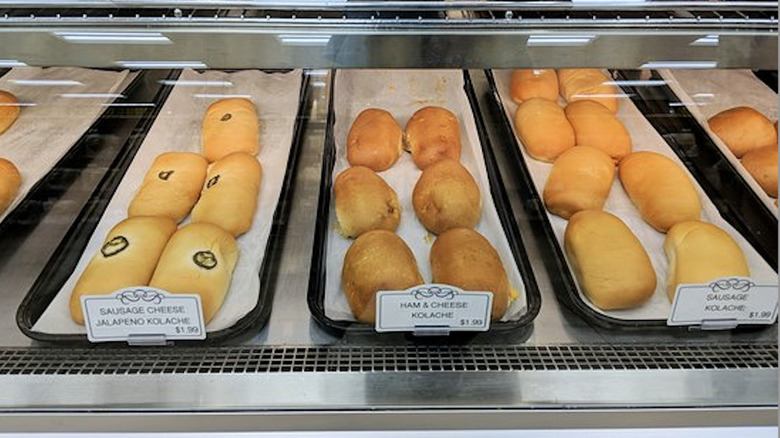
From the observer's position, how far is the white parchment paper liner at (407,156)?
42.1 inches

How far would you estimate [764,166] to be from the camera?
1297 millimetres

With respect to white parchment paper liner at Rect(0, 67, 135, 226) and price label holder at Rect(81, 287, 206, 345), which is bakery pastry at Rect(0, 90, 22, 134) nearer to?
white parchment paper liner at Rect(0, 67, 135, 226)

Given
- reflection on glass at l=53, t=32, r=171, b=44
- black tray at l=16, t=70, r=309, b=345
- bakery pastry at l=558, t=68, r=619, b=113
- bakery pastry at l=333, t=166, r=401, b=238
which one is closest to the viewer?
reflection on glass at l=53, t=32, r=171, b=44

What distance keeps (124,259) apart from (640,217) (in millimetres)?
839

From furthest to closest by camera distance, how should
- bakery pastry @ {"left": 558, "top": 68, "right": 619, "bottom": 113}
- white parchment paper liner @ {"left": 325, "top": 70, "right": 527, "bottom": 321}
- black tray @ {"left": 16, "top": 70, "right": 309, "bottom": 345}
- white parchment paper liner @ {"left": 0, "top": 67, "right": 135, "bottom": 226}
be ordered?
bakery pastry @ {"left": 558, "top": 68, "right": 619, "bottom": 113}, white parchment paper liner @ {"left": 0, "top": 67, "right": 135, "bottom": 226}, white parchment paper liner @ {"left": 325, "top": 70, "right": 527, "bottom": 321}, black tray @ {"left": 16, "top": 70, "right": 309, "bottom": 345}

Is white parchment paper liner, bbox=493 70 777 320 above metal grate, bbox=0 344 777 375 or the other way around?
above

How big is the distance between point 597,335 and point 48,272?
0.78 meters

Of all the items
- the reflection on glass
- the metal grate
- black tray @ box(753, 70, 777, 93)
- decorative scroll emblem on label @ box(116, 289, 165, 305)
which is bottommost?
the metal grate

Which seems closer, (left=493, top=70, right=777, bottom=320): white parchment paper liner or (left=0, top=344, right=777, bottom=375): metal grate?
(left=0, top=344, right=777, bottom=375): metal grate

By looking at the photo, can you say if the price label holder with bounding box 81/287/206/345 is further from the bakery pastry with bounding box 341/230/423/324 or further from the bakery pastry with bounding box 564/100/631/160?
the bakery pastry with bounding box 564/100/631/160

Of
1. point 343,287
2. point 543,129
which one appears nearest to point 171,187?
point 343,287

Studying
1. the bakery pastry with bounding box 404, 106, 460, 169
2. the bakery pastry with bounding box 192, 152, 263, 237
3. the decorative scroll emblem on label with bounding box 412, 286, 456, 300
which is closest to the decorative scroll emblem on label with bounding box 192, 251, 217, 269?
the bakery pastry with bounding box 192, 152, 263, 237

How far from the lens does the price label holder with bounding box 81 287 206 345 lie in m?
0.88

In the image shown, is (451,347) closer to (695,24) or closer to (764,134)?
(695,24)
